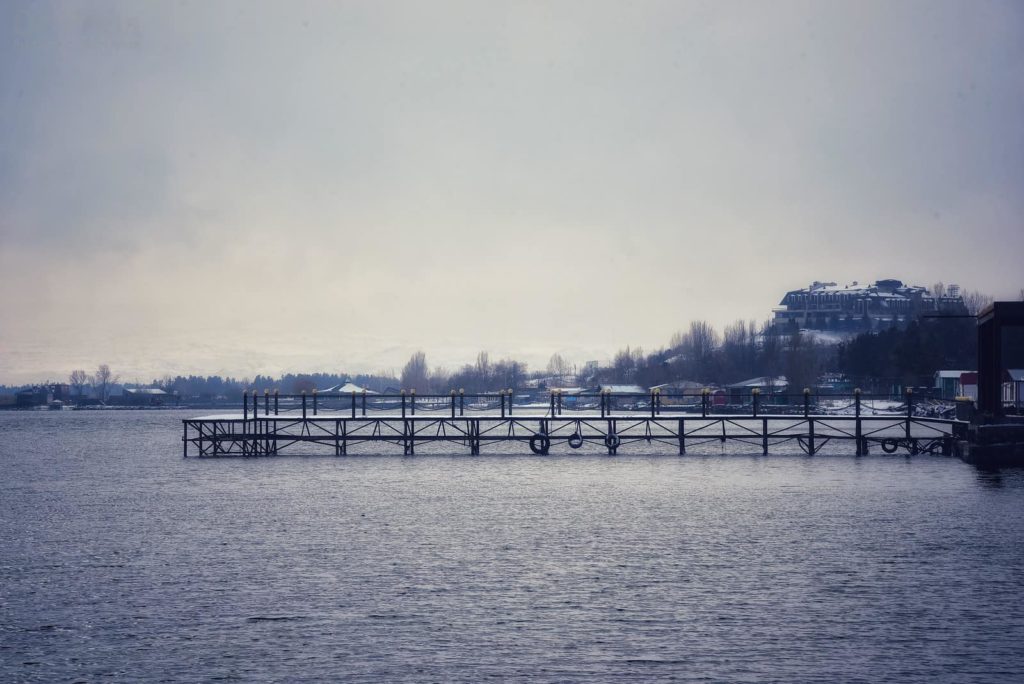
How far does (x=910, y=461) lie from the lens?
50.2 metres

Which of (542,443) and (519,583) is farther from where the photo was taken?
(542,443)

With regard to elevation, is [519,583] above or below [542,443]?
below

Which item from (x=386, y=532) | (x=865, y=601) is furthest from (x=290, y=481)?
(x=865, y=601)

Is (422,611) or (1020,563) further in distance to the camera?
(1020,563)

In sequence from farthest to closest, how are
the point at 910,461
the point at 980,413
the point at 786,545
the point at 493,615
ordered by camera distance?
the point at 910,461, the point at 980,413, the point at 786,545, the point at 493,615

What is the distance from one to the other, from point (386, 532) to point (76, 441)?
2844 inches

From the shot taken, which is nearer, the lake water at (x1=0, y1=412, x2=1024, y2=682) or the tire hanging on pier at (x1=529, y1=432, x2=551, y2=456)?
the lake water at (x1=0, y1=412, x2=1024, y2=682)

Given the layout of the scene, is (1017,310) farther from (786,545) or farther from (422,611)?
(422,611)

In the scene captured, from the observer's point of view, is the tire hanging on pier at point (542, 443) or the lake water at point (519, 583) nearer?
the lake water at point (519, 583)

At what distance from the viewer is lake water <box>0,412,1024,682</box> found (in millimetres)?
14445

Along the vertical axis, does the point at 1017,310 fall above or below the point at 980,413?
above

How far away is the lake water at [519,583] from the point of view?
1445cm

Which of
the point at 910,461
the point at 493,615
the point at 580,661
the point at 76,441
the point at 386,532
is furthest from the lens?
the point at 76,441

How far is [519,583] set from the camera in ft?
63.9
